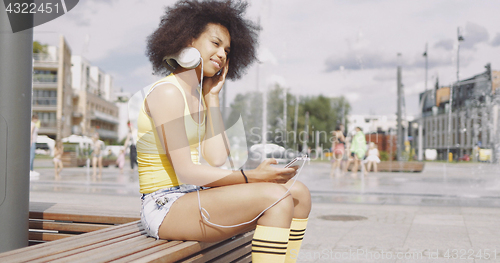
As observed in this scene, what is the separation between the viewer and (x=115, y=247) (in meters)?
1.91

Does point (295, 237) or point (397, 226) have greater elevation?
point (295, 237)

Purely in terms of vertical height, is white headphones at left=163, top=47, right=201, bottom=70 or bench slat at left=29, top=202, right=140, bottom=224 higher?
white headphones at left=163, top=47, right=201, bottom=70

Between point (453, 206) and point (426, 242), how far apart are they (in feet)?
11.0

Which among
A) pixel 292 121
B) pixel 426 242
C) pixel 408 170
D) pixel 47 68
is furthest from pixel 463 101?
pixel 426 242

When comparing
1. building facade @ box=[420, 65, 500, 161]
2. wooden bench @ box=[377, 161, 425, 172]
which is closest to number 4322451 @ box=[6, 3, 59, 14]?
wooden bench @ box=[377, 161, 425, 172]

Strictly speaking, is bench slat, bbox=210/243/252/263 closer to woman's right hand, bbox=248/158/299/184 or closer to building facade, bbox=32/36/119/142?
woman's right hand, bbox=248/158/299/184

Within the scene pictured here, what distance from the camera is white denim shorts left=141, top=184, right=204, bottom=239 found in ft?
6.91

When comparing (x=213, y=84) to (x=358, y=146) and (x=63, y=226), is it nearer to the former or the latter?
(x=63, y=226)

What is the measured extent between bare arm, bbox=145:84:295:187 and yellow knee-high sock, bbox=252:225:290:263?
0.24 m

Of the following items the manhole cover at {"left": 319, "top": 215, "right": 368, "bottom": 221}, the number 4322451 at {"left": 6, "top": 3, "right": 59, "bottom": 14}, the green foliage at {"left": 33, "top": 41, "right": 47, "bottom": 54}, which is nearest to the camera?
the number 4322451 at {"left": 6, "top": 3, "right": 59, "bottom": 14}

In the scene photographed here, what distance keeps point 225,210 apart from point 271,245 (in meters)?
0.25

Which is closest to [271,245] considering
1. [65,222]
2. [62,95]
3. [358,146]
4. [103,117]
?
[65,222]

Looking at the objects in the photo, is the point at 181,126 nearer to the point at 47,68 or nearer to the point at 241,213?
the point at 241,213

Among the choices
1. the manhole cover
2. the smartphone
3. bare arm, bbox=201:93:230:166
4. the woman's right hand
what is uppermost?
bare arm, bbox=201:93:230:166
